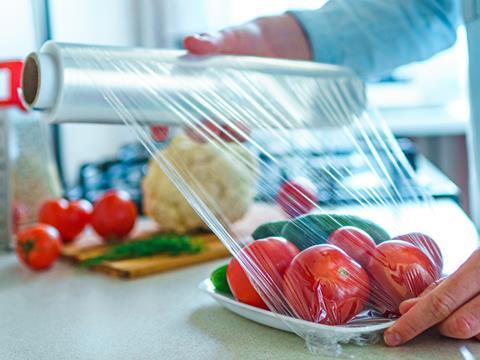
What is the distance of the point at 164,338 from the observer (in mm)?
707

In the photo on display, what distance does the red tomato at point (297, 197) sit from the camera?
0.77m

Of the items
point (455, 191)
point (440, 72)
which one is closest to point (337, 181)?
point (455, 191)

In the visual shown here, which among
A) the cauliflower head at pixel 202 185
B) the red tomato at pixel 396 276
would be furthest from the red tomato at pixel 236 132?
the cauliflower head at pixel 202 185

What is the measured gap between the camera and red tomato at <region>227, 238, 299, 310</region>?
27.8 inches

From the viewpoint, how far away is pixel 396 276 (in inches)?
26.7

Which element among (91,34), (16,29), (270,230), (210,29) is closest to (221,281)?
(270,230)

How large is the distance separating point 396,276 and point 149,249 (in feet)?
1.59

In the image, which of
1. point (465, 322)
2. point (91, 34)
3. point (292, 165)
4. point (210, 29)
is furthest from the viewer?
point (210, 29)

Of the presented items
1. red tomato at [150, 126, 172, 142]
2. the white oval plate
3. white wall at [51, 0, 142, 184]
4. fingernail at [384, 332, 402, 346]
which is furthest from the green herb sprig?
white wall at [51, 0, 142, 184]

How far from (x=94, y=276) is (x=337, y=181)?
1.29 feet

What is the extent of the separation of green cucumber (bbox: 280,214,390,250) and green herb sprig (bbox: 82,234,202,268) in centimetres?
35

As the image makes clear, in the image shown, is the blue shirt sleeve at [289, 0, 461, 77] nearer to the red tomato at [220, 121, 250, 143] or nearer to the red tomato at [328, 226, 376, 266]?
the red tomato at [220, 121, 250, 143]

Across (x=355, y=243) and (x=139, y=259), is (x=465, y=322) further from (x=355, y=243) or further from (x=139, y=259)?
(x=139, y=259)

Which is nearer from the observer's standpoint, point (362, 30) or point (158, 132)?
point (158, 132)
